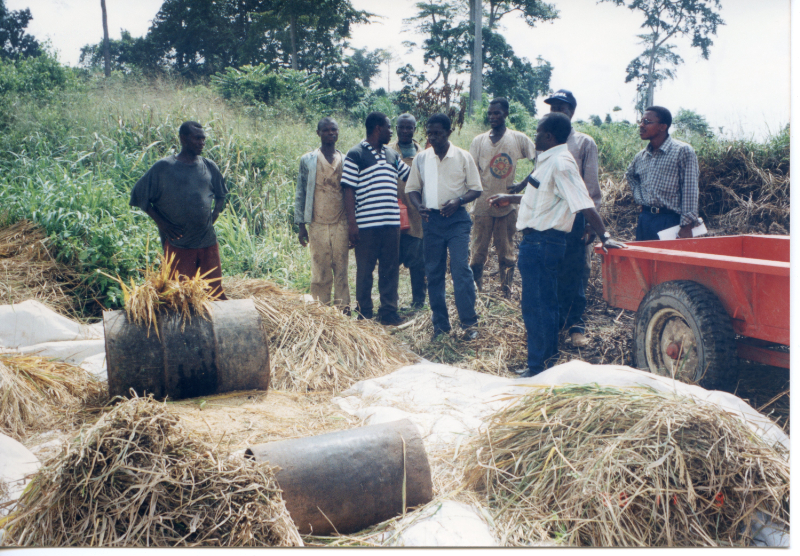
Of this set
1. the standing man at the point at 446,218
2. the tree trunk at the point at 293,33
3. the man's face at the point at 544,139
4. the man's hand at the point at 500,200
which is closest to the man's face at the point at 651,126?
the man's face at the point at 544,139

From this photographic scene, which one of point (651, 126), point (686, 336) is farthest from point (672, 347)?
point (651, 126)

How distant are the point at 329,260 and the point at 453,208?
1.25 meters

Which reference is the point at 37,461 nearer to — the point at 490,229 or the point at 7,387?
the point at 7,387

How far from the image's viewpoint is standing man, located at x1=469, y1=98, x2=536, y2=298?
4941mm

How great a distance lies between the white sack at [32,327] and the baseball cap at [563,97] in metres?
3.86

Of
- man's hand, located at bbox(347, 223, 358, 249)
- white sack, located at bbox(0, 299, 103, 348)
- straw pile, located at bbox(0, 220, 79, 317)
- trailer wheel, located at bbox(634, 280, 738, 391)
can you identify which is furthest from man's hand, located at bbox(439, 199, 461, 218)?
straw pile, located at bbox(0, 220, 79, 317)

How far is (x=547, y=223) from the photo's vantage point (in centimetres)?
342

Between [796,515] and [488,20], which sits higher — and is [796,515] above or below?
below

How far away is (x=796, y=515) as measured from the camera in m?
1.87

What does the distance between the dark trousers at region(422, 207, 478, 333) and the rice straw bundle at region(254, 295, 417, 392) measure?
0.47 m

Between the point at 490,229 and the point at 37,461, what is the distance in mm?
3927

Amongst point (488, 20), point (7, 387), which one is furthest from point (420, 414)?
point (488, 20)

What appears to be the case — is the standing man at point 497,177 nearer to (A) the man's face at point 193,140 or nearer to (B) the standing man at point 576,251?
(B) the standing man at point 576,251

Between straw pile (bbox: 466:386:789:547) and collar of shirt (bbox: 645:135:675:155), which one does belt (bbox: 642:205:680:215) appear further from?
straw pile (bbox: 466:386:789:547)
